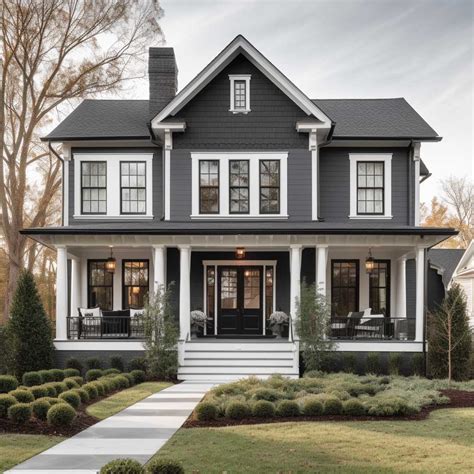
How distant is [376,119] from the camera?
21.5 meters

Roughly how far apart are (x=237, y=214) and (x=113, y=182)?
163 inches

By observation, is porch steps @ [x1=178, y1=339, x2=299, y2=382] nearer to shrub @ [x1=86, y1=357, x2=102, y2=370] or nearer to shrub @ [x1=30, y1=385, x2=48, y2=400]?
shrub @ [x1=86, y1=357, x2=102, y2=370]

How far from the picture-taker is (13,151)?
27.8 metres

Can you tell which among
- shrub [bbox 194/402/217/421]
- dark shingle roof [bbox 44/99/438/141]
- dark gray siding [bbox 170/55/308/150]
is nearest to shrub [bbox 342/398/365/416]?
shrub [bbox 194/402/217/421]

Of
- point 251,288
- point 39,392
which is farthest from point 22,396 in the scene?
point 251,288

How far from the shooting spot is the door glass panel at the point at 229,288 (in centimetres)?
2048

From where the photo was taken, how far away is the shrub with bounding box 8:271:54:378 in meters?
16.3

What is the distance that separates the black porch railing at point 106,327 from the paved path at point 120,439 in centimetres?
549

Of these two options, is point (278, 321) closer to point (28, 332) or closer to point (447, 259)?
point (28, 332)

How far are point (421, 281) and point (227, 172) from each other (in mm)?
6637

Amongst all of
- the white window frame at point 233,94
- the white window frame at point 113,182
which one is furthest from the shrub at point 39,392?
the white window frame at point 233,94

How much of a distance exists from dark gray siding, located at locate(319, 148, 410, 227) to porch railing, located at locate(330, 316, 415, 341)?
3.42 metres

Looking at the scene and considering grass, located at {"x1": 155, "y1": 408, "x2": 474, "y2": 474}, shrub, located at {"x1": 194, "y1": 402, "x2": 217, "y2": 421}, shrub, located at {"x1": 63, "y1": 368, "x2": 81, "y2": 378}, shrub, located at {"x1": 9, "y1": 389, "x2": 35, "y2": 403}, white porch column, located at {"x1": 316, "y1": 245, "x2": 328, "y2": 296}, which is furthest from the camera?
white porch column, located at {"x1": 316, "y1": 245, "x2": 328, "y2": 296}

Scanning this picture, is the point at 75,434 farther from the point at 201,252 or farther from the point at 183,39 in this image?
the point at 183,39
